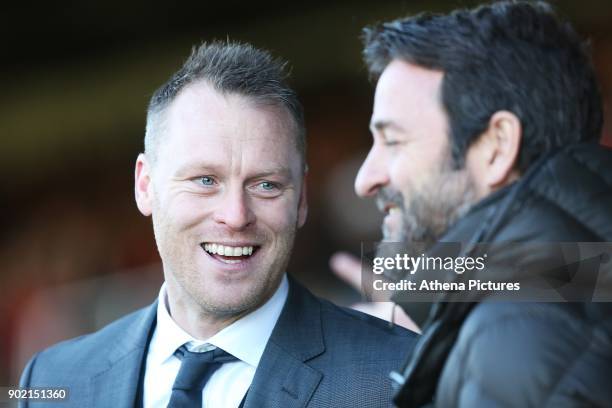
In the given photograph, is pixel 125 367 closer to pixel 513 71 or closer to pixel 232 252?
pixel 232 252

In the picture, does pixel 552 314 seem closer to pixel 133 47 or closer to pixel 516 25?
pixel 516 25

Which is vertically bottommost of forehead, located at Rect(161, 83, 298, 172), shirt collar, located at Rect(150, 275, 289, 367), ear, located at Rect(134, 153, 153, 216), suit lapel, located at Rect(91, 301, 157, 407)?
suit lapel, located at Rect(91, 301, 157, 407)

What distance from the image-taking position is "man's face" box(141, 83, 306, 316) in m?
1.75

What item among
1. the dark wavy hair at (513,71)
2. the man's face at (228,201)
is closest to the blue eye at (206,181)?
the man's face at (228,201)

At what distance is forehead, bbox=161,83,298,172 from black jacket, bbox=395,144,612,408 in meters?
0.60

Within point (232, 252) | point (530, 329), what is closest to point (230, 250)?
point (232, 252)

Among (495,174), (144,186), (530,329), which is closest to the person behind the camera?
(530,329)

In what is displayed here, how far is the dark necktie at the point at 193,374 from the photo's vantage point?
1.70 metres

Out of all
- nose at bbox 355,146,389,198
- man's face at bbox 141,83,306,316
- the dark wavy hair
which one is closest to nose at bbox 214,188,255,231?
man's face at bbox 141,83,306,316

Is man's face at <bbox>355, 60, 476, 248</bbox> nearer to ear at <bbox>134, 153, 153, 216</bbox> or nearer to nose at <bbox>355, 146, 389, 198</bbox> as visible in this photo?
nose at <bbox>355, 146, 389, 198</bbox>

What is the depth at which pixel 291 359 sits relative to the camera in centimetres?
175

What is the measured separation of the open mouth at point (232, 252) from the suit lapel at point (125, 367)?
0.29 m

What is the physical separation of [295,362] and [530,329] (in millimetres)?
720

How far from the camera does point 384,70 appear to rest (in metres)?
1.52
